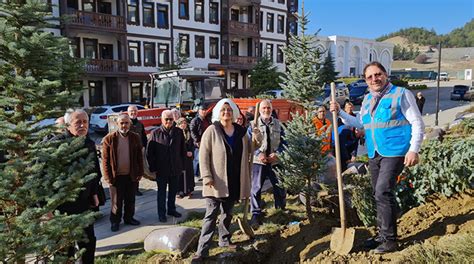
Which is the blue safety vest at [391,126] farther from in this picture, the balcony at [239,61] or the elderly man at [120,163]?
the balcony at [239,61]

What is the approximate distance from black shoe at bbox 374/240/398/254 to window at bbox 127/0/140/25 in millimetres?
26143

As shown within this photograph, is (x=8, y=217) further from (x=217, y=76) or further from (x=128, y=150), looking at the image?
(x=217, y=76)

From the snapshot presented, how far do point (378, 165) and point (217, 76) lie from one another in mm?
11901

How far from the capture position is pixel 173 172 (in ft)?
20.6

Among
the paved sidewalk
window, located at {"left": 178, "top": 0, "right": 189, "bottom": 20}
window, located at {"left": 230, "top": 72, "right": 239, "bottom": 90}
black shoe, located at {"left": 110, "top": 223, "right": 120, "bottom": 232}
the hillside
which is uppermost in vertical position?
the hillside

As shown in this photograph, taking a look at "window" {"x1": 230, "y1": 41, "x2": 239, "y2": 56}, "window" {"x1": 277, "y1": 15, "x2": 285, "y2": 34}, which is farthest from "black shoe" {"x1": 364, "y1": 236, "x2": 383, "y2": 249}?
"window" {"x1": 277, "y1": 15, "x2": 285, "y2": 34}

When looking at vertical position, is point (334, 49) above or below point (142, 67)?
above

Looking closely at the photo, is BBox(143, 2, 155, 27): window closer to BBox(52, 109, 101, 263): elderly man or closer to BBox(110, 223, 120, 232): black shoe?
BBox(110, 223, 120, 232): black shoe

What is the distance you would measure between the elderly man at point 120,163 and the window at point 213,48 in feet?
88.3

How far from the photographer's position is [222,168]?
13.6 ft

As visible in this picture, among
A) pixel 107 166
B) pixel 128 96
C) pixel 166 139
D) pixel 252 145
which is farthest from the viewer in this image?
pixel 128 96

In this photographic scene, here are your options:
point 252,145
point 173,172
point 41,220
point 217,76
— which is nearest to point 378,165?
point 252,145

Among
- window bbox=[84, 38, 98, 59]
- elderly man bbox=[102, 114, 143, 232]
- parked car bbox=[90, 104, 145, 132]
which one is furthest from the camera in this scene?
window bbox=[84, 38, 98, 59]

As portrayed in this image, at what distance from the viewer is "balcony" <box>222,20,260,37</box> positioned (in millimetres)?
32000
